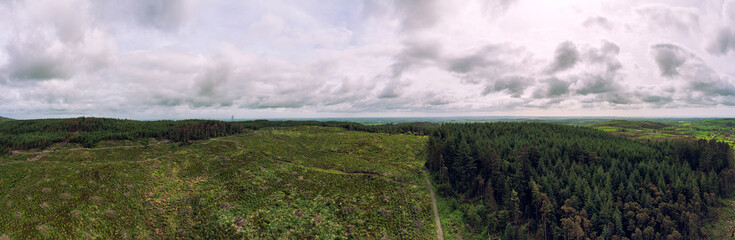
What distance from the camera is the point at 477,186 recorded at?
78.4 m

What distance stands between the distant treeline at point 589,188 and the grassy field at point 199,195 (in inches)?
706

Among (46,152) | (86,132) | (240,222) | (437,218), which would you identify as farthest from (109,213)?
(86,132)

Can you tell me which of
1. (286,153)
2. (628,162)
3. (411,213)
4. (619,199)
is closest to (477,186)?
(411,213)

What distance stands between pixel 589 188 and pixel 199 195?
99.1m

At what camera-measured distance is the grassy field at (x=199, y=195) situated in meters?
48.2

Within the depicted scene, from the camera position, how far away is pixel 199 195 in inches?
2494

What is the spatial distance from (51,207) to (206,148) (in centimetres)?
4782

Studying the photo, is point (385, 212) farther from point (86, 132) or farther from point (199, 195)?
point (86, 132)

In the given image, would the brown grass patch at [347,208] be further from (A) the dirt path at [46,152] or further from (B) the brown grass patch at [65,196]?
(A) the dirt path at [46,152]

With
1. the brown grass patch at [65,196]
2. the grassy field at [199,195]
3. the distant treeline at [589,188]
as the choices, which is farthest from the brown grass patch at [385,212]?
the brown grass patch at [65,196]

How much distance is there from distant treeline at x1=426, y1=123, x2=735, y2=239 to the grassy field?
17.9 m

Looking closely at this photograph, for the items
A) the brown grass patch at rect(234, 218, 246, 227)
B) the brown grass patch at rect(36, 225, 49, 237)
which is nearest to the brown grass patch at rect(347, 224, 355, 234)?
the brown grass patch at rect(234, 218, 246, 227)

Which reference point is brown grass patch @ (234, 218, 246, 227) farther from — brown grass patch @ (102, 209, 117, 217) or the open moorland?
brown grass patch @ (102, 209, 117, 217)

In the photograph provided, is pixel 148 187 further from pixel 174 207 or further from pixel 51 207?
pixel 51 207
